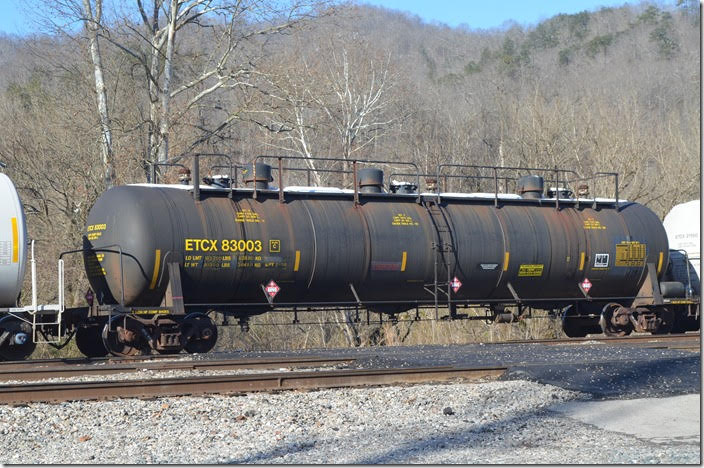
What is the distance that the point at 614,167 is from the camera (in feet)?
118

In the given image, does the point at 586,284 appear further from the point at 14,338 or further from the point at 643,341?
the point at 14,338

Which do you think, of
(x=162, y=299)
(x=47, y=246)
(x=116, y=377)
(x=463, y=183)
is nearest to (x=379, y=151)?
(x=463, y=183)

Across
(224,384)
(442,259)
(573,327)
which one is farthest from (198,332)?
(573,327)

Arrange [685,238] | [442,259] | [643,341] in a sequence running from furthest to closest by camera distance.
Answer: [685,238] < [442,259] < [643,341]

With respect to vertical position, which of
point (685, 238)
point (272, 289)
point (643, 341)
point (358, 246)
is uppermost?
point (685, 238)

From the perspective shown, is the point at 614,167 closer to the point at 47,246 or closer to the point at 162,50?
the point at 162,50

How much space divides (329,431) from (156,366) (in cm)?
532

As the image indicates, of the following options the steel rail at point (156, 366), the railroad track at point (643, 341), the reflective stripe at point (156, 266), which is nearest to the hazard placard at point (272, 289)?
the reflective stripe at point (156, 266)

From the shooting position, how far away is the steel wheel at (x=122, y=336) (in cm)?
1606

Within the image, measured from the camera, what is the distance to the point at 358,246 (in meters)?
18.0

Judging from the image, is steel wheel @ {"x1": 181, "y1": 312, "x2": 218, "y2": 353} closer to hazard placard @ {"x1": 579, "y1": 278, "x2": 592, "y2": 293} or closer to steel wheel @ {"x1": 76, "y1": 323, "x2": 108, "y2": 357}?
steel wheel @ {"x1": 76, "y1": 323, "x2": 108, "y2": 357}

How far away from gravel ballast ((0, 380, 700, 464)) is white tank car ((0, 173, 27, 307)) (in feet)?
19.1

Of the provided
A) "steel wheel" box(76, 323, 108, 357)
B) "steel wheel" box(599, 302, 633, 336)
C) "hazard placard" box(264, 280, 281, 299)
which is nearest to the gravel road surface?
"hazard placard" box(264, 280, 281, 299)

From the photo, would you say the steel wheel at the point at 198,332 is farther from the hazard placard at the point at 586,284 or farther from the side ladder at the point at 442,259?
the hazard placard at the point at 586,284
